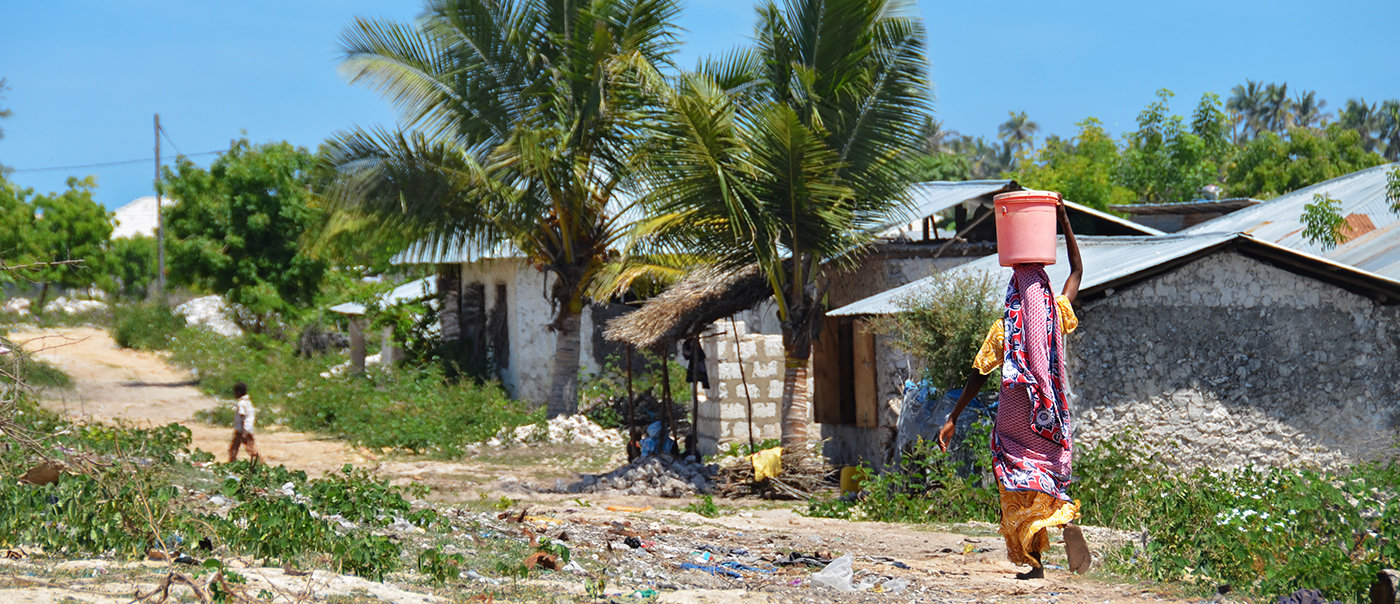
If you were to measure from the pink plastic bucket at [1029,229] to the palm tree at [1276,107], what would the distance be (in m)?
72.4

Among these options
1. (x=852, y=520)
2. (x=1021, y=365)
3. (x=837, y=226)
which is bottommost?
(x=852, y=520)

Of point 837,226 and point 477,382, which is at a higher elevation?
point 837,226

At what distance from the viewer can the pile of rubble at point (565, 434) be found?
49.1ft

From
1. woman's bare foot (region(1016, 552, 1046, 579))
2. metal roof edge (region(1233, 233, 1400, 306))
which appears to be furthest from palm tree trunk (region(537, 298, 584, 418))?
woman's bare foot (region(1016, 552, 1046, 579))

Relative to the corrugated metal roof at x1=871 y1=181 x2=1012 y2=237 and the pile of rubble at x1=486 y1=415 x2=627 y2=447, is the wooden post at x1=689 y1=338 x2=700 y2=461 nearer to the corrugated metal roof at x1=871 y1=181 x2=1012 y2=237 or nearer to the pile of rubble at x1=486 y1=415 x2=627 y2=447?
the pile of rubble at x1=486 y1=415 x2=627 y2=447

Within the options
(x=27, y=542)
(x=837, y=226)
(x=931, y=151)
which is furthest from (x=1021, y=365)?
(x=931, y=151)

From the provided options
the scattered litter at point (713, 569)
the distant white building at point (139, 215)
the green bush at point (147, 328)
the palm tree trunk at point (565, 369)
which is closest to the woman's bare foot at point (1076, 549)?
the scattered litter at point (713, 569)

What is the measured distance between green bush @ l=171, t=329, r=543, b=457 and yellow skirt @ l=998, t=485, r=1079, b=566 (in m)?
10.0

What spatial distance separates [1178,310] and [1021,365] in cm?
369

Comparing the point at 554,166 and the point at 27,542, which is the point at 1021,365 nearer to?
the point at 27,542

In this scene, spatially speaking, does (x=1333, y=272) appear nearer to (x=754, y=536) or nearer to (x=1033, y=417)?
(x=1033, y=417)

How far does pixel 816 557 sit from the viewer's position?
614 centimetres

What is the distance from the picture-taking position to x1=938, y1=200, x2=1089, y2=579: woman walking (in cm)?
498

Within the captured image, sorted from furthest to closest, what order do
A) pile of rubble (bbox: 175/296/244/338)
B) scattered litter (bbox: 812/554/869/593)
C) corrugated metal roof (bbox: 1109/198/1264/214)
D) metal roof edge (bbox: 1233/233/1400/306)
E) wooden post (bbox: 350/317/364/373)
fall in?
pile of rubble (bbox: 175/296/244/338)
wooden post (bbox: 350/317/364/373)
corrugated metal roof (bbox: 1109/198/1264/214)
metal roof edge (bbox: 1233/233/1400/306)
scattered litter (bbox: 812/554/869/593)
